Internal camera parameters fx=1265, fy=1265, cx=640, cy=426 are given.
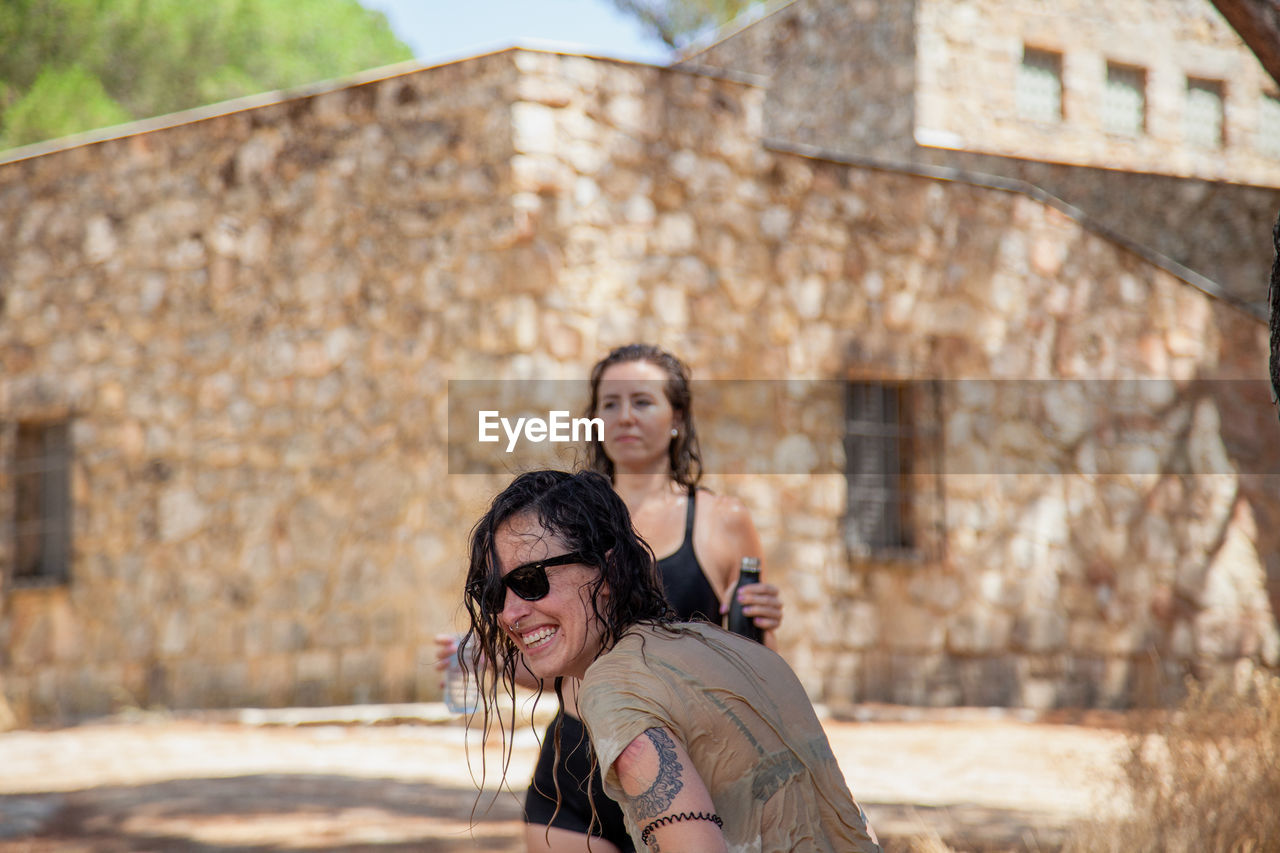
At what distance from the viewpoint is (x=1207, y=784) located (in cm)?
396

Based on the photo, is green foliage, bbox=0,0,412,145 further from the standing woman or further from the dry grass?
the dry grass

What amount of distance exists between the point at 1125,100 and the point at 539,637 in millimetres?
14004

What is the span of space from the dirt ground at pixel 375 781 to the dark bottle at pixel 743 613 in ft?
3.76

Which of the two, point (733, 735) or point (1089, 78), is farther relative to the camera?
point (1089, 78)

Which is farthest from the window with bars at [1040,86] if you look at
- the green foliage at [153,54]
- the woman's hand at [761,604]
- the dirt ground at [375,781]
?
the woman's hand at [761,604]

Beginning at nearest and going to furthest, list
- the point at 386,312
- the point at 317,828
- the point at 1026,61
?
the point at 317,828 → the point at 386,312 → the point at 1026,61

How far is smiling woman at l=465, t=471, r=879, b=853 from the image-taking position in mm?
1490

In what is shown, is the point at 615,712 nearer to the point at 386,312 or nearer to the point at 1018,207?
the point at 386,312

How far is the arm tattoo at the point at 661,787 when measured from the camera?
147 cm

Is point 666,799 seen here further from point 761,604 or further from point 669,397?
point 669,397

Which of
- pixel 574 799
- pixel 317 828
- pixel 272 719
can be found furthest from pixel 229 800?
pixel 574 799

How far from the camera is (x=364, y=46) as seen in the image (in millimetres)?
20250

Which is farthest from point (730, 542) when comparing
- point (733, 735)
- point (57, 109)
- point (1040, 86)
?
point (57, 109)

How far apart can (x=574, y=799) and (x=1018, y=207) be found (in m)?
7.79
